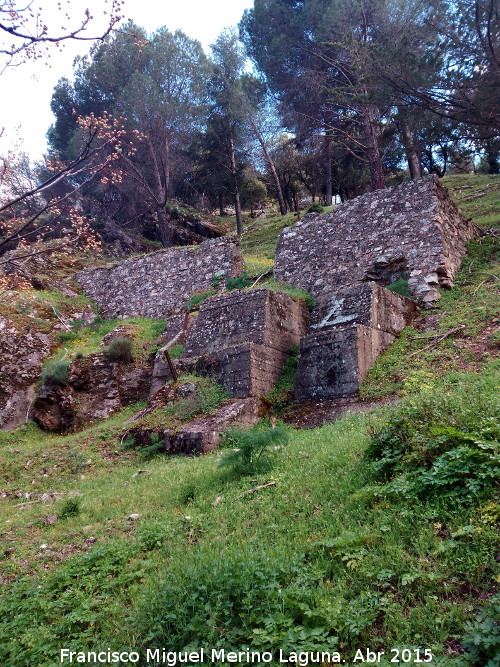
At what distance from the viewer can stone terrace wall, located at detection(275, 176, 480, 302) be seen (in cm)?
1039

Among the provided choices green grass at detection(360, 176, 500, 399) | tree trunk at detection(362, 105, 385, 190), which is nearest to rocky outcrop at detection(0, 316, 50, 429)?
green grass at detection(360, 176, 500, 399)

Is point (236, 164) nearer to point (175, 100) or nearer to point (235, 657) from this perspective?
point (175, 100)

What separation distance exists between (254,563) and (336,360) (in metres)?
5.47

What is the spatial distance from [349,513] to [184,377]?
6.08m

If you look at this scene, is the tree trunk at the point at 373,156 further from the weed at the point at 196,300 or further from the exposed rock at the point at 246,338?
the exposed rock at the point at 246,338

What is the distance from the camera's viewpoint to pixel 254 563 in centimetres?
304

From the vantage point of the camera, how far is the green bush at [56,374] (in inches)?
424

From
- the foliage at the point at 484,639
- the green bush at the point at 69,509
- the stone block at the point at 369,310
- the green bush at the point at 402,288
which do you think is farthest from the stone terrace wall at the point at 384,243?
the foliage at the point at 484,639

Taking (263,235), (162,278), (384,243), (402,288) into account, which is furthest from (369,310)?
(263,235)

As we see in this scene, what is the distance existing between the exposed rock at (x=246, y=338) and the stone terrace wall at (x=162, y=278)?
4229mm

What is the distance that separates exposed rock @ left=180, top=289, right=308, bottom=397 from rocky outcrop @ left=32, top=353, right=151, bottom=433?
5.92ft

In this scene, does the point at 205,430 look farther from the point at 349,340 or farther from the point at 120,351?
the point at 120,351

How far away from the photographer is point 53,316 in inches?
591

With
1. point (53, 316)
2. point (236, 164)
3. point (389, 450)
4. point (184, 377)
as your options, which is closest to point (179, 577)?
point (389, 450)
